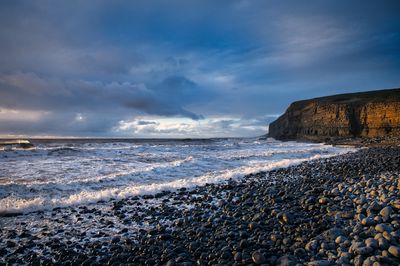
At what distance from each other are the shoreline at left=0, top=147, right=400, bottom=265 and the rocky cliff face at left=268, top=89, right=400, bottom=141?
37.5 meters

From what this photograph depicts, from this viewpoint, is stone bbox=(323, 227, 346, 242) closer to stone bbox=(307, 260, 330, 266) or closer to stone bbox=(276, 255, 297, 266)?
stone bbox=(307, 260, 330, 266)

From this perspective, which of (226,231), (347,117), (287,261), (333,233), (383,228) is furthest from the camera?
(347,117)

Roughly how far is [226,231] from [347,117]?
48.9 m

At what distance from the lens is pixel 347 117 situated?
4578 centimetres

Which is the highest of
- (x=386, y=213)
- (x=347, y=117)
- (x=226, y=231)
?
(x=347, y=117)

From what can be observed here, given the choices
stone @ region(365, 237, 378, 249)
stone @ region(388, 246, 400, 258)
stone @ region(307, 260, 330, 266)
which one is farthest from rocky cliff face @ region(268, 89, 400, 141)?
stone @ region(307, 260, 330, 266)

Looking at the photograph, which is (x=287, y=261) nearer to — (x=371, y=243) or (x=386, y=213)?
(x=371, y=243)

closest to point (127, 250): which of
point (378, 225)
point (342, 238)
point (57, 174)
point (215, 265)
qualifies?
point (215, 265)

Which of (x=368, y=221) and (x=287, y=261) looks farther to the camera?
(x=368, y=221)

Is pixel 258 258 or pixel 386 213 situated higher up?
pixel 386 213

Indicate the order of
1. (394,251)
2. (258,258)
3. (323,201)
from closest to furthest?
(394,251) < (258,258) < (323,201)

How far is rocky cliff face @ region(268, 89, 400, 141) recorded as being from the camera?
39.2 metres

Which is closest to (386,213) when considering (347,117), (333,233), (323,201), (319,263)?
(333,233)

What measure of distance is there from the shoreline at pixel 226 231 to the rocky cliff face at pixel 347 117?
37526mm
